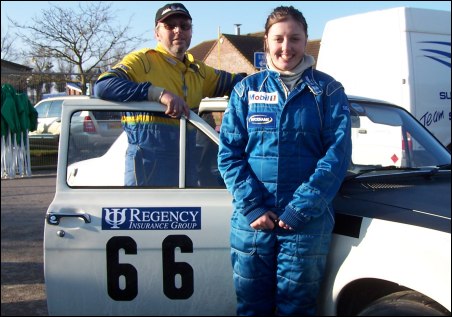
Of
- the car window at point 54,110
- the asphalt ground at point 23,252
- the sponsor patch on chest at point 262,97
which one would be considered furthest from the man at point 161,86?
the car window at point 54,110

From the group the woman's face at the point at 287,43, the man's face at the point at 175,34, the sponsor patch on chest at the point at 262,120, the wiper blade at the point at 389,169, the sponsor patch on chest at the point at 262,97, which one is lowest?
the wiper blade at the point at 389,169

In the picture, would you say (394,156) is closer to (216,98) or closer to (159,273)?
(216,98)

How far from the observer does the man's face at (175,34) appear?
143 inches

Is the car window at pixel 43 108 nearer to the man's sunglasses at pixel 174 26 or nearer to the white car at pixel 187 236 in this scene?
the man's sunglasses at pixel 174 26

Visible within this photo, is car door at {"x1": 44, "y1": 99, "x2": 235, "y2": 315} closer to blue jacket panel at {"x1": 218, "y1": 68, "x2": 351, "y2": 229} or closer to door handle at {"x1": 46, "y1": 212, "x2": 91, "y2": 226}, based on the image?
door handle at {"x1": 46, "y1": 212, "x2": 91, "y2": 226}

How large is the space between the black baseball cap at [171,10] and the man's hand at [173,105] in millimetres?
682

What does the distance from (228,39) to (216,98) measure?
1732cm

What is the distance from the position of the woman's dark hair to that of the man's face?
0.86m

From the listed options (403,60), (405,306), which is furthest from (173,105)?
(403,60)

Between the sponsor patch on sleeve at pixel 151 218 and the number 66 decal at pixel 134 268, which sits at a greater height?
the sponsor patch on sleeve at pixel 151 218

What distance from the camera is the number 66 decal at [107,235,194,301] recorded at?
304 cm

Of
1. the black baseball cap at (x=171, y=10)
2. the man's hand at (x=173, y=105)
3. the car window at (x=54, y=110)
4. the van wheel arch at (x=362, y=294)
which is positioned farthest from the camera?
the car window at (x=54, y=110)

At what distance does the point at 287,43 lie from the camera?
2.84 meters

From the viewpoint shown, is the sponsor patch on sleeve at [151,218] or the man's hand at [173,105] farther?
the man's hand at [173,105]
